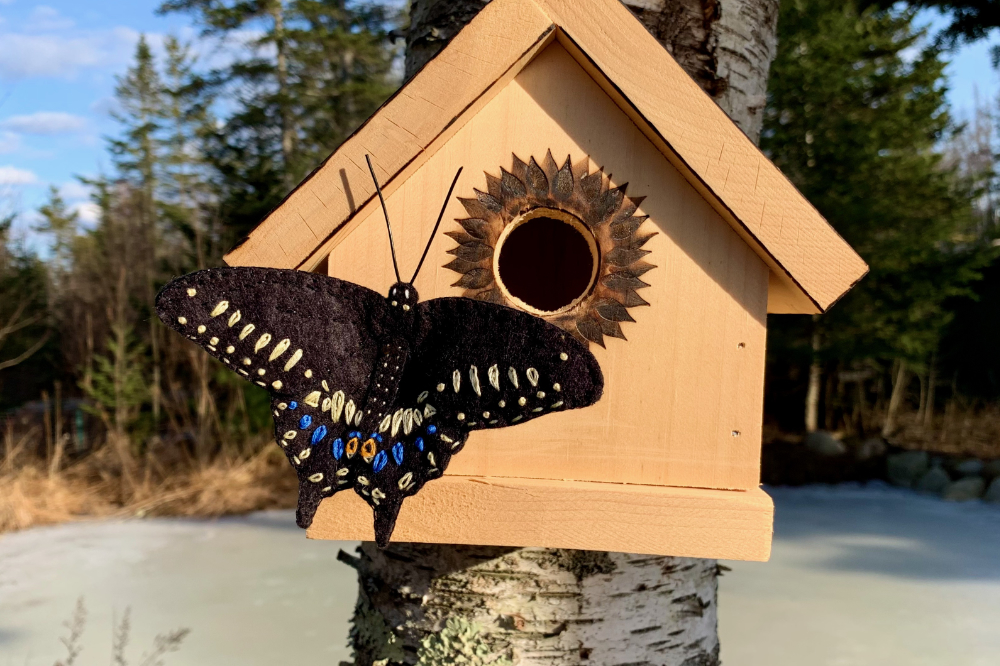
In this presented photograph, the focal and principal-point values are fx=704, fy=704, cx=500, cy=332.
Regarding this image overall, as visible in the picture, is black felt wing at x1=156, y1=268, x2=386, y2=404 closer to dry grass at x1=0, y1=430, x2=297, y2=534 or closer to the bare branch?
dry grass at x1=0, y1=430, x2=297, y2=534

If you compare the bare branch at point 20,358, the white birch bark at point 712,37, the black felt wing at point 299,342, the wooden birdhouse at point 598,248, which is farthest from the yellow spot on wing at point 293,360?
the bare branch at point 20,358

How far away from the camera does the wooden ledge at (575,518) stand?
1.05 meters

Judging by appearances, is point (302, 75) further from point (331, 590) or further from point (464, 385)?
point (464, 385)

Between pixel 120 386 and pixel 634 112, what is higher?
pixel 634 112

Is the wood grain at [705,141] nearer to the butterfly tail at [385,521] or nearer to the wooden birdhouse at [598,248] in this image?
the wooden birdhouse at [598,248]

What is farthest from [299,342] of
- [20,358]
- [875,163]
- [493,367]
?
[875,163]

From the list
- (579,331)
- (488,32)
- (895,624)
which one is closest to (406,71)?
(488,32)

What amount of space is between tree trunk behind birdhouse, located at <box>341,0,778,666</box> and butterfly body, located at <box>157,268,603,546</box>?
49 centimetres

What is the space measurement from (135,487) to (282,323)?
6144 millimetres

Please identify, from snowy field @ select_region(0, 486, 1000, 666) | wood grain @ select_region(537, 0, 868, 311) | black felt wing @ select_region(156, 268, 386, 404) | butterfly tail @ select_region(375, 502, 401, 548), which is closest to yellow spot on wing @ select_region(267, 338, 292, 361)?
black felt wing @ select_region(156, 268, 386, 404)

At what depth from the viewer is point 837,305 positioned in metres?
7.35

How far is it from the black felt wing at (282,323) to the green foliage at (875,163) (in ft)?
22.8

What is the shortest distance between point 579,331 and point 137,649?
3781 mm

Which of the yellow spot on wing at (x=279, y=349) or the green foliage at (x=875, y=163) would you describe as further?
the green foliage at (x=875, y=163)
